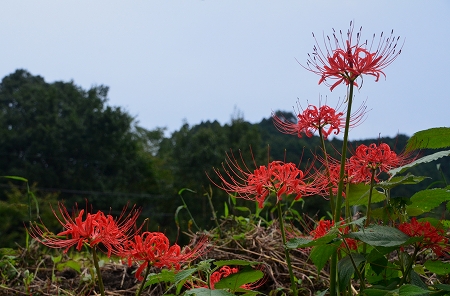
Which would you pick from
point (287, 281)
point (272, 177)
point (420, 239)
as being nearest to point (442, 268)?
point (420, 239)

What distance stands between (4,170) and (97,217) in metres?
28.9

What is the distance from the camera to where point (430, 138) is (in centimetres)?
135

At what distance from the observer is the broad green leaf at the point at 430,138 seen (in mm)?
1333

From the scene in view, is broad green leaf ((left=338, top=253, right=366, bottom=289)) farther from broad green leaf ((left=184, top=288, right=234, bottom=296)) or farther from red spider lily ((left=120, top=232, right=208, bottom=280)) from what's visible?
red spider lily ((left=120, top=232, right=208, bottom=280))

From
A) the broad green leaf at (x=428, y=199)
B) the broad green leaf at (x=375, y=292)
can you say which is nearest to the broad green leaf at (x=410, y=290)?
the broad green leaf at (x=375, y=292)

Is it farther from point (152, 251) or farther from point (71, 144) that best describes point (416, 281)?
point (71, 144)

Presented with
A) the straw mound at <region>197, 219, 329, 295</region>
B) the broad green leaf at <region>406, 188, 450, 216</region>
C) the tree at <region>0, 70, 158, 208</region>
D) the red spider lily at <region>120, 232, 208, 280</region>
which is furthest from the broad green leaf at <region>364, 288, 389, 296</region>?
the tree at <region>0, 70, 158, 208</region>

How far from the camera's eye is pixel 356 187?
57.6 inches

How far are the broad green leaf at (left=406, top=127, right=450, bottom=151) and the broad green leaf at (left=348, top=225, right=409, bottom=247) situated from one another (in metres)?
0.27

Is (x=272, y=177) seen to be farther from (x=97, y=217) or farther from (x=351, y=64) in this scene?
(x=97, y=217)

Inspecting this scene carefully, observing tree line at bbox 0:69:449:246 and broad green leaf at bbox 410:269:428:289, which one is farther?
tree line at bbox 0:69:449:246

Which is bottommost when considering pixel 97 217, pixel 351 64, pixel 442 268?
pixel 442 268

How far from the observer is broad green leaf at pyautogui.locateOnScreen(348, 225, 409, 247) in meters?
1.13

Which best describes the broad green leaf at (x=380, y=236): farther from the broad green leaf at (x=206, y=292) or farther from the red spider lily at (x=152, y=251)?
the red spider lily at (x=152, y=251)
